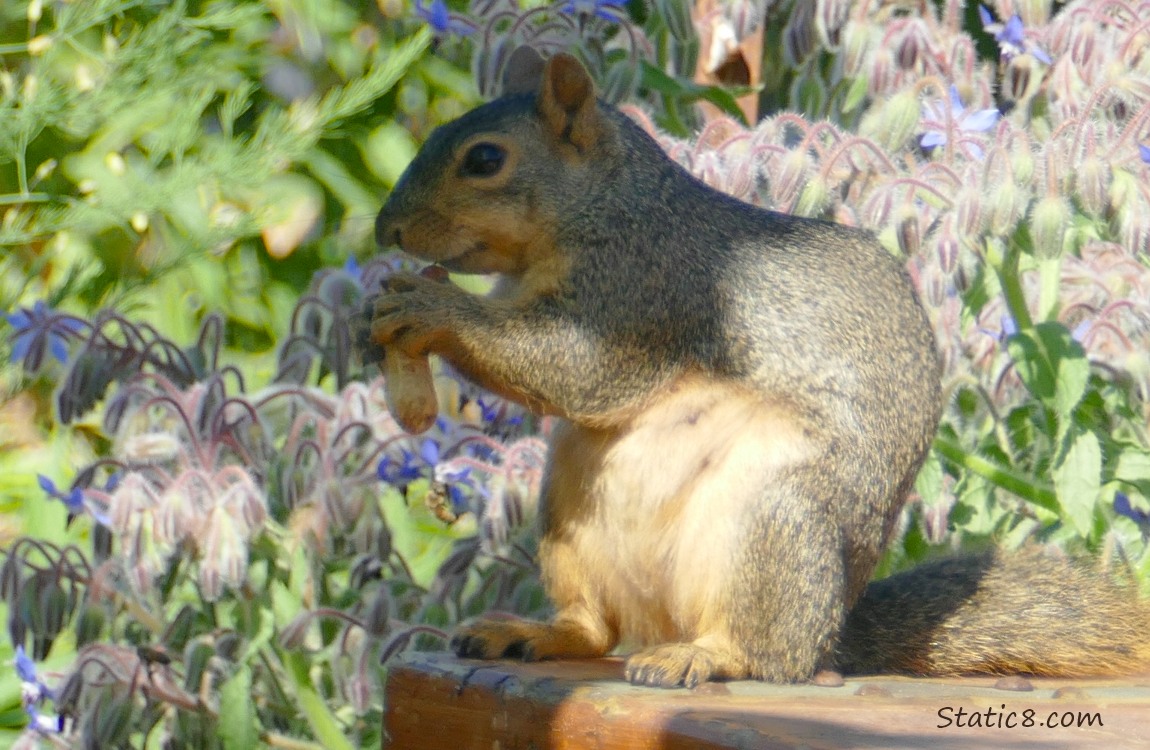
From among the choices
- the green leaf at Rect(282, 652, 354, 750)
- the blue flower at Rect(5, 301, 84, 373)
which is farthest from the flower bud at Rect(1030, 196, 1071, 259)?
the blue flower at Rect(5, 301, 84, 373)

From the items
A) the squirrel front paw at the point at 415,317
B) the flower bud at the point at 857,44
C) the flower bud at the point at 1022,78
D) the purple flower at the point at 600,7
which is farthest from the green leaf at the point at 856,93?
the squirrel front paw at the point at 415,317

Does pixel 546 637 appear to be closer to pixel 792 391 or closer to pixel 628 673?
pixel 628 673

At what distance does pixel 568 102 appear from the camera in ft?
6.72

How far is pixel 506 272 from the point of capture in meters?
2.04

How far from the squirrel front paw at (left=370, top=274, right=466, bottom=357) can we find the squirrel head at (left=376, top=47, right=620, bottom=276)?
0.26 ft

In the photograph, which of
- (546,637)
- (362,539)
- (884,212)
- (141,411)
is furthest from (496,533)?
(884,212)

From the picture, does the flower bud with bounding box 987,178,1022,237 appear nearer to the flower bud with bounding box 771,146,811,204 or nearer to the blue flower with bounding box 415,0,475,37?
the flower bud with bounding box 771,146,811,204

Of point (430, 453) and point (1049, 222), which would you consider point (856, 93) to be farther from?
point (430, 453)

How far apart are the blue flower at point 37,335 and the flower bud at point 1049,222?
1.48m

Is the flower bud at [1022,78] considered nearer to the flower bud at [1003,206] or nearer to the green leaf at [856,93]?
the green leaf at [856,93]

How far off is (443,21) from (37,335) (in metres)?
0.92

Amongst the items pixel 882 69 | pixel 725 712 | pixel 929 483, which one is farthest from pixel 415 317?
pixel 882 69

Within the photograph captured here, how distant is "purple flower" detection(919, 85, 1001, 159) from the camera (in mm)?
2598

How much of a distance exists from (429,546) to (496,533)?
484mm
